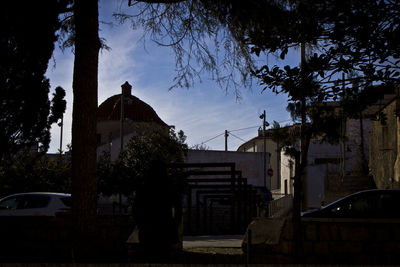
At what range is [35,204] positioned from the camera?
14.0 metres

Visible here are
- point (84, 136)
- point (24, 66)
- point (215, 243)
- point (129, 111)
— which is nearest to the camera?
point (84, 136)

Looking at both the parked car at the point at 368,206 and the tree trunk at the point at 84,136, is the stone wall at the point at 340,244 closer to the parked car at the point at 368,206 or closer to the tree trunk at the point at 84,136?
the tree trunk at the point at 84,136

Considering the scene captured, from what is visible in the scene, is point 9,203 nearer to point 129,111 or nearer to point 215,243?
point 215,243

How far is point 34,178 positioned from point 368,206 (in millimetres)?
13926

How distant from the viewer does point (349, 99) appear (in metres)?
7.87

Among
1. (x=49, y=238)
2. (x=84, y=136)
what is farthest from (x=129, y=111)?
(x=84, y=136)

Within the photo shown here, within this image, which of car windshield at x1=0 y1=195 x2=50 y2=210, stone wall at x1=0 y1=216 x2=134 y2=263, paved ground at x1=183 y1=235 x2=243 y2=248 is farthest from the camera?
car windshield at x1=0 y1=195 x2=50 y2=210

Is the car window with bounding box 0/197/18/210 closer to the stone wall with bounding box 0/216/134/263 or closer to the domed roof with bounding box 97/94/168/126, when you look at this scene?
the stone wall with bounding box 0/216/134/263

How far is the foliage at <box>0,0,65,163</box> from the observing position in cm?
770

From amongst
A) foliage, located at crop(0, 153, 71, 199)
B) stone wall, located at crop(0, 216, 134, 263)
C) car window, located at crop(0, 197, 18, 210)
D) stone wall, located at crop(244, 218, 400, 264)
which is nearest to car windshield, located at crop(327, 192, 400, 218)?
stone wall, located at crop(244, 218, 400, 264)

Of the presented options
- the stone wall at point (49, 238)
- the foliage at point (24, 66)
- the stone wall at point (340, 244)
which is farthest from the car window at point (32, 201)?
the stone wall at point (340, 244)

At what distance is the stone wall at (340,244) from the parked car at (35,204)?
26.6ft

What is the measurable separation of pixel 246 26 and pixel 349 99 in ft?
6.57

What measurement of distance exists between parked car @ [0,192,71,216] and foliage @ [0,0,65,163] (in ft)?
9.85
